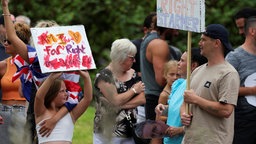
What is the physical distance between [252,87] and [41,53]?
1.88m

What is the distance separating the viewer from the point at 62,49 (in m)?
7.30

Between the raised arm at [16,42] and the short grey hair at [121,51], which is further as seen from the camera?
the short grey hair at [121,51]

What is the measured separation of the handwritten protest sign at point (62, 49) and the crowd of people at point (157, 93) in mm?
121

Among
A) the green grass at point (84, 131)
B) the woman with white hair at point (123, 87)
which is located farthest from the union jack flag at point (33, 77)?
the green grass at point (84, 131)

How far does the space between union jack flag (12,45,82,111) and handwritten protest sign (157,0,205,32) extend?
90cm

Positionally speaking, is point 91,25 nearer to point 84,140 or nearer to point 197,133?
point 84,140

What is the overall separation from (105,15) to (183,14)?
824 cm

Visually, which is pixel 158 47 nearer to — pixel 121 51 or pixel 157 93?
pixel 157 93

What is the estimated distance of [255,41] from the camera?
26.0ft

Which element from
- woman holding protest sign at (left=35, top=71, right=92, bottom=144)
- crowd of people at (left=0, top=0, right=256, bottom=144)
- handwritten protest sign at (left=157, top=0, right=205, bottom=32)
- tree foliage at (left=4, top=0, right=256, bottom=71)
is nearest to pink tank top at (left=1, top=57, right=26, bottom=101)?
crowd of people at (left=0, top=0, right=256, bottom=144)

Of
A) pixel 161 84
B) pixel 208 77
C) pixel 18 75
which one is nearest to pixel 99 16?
pixel 161 84

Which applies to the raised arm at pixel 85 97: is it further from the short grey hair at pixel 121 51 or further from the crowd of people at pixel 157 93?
the short grey hair at pixel 121 51

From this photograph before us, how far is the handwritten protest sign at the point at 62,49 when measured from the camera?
283 inches

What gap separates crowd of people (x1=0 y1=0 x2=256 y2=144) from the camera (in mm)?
7012
